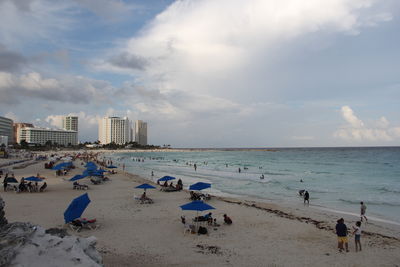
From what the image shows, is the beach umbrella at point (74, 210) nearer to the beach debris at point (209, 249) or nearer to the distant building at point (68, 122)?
the beach debris at point (209, 249)

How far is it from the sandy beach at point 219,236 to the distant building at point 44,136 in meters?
141

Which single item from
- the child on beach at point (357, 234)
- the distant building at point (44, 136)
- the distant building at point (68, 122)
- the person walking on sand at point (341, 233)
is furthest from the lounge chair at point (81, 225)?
the distant building at point (68, 122)

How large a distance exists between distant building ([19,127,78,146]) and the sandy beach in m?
141

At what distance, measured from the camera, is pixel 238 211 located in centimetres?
1528

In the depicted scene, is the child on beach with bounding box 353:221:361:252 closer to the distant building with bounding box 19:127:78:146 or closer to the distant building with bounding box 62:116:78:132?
the distant building with bounding box 19:127:78:146

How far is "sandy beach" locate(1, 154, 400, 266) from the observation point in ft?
28.4

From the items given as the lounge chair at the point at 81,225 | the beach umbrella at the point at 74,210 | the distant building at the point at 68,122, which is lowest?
the lounge chair at the point at 81,225

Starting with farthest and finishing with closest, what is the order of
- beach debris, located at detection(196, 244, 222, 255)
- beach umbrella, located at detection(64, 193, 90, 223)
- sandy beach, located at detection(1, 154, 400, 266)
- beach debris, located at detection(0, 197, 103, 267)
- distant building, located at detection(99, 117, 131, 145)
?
1. distant building, located at detection(99, 117, 131, 145)
2. beach umbrella, located at detection(64, 193, 90, 223)
3. beach debris, located at detection(196, 244, 222, 255)
4. sandy beach, located at detection(1, 154, 400, 266)
5. beach debris, located at detection(0, 197, 103, 267)

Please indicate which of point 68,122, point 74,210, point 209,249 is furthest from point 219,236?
point 68,122

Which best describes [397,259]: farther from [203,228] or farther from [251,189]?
[251,189]

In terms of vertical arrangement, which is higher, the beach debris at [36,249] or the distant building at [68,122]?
the distant building at [68,122]

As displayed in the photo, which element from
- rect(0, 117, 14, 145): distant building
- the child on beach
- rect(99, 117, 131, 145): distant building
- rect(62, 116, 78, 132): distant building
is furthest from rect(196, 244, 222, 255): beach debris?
rect(62, 116, 78, 132): distant building

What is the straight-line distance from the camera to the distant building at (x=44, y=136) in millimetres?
141500

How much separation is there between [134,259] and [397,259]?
28.2ft
